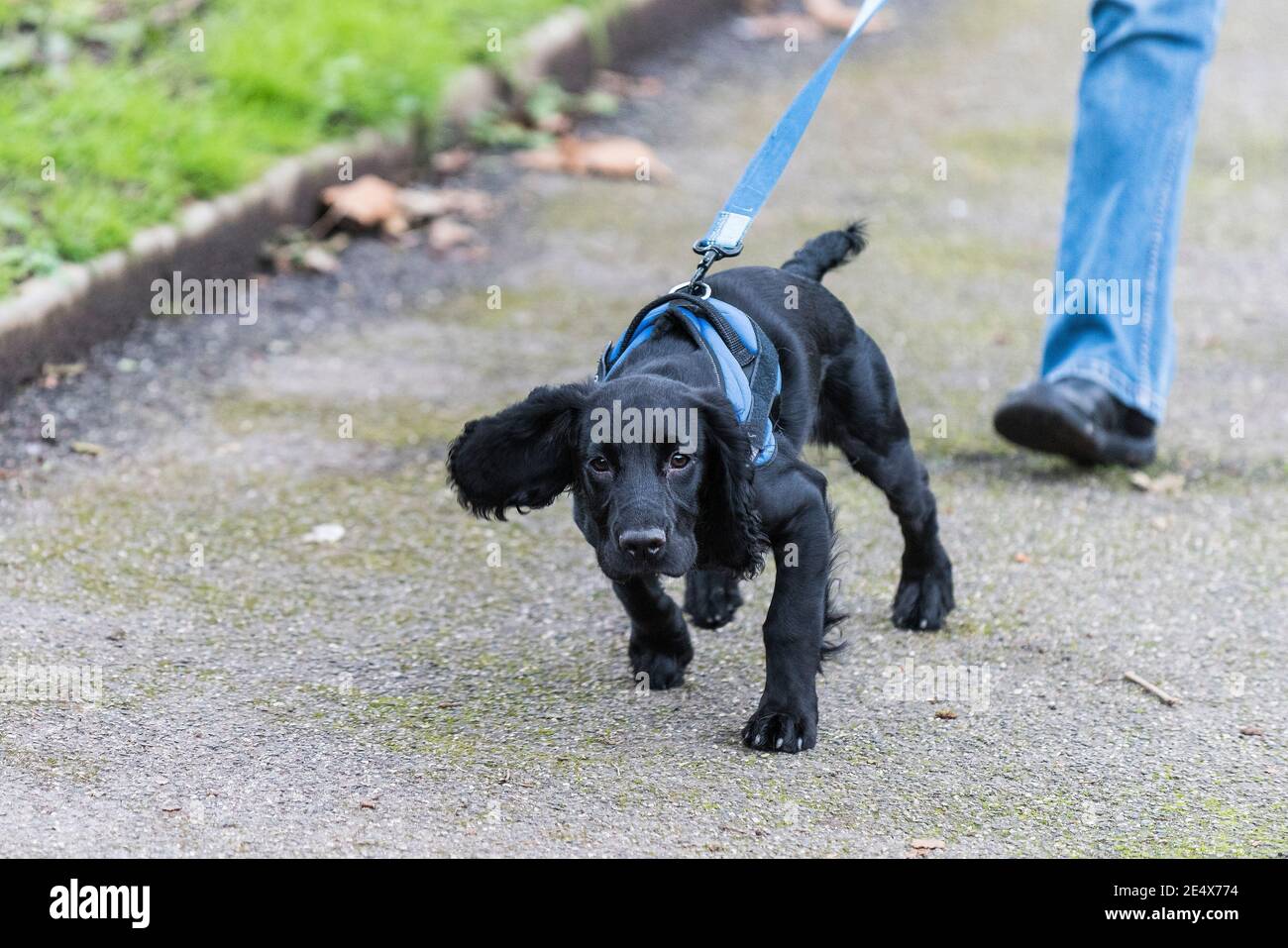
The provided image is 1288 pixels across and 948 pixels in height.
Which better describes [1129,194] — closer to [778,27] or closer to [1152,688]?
[1152,688]

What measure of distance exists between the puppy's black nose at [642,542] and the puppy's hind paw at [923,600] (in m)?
1.09

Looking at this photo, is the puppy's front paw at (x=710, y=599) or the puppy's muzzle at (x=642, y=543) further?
the puppy's front paw at (x=710, y=599)

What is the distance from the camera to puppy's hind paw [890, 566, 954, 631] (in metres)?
3.79

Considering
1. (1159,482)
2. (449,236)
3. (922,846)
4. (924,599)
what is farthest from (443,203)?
(922,846)

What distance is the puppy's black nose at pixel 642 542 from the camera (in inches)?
113

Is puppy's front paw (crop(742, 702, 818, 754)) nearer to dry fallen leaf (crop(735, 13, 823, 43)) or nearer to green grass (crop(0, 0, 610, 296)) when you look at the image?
green grass (crop(0, 0, 610, 296))

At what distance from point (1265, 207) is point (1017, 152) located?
43.3 inches

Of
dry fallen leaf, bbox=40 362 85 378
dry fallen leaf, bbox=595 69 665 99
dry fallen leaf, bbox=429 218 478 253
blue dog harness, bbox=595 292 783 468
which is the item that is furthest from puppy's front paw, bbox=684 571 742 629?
dry fallen leaf, bbox=595 69 665 99

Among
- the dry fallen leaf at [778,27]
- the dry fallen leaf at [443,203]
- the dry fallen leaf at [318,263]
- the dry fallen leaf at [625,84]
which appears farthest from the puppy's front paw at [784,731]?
the dry fallen leaf at [778,27]

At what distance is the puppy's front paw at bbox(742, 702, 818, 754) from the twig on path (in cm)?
77

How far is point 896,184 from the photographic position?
7062 millimetres

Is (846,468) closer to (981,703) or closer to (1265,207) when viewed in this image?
(981,703)

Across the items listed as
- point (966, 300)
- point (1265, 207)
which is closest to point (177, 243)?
point (966, 300)

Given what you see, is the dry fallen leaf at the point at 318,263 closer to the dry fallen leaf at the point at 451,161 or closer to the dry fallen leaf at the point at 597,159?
the dry fallen leaf at the point at 451,161
